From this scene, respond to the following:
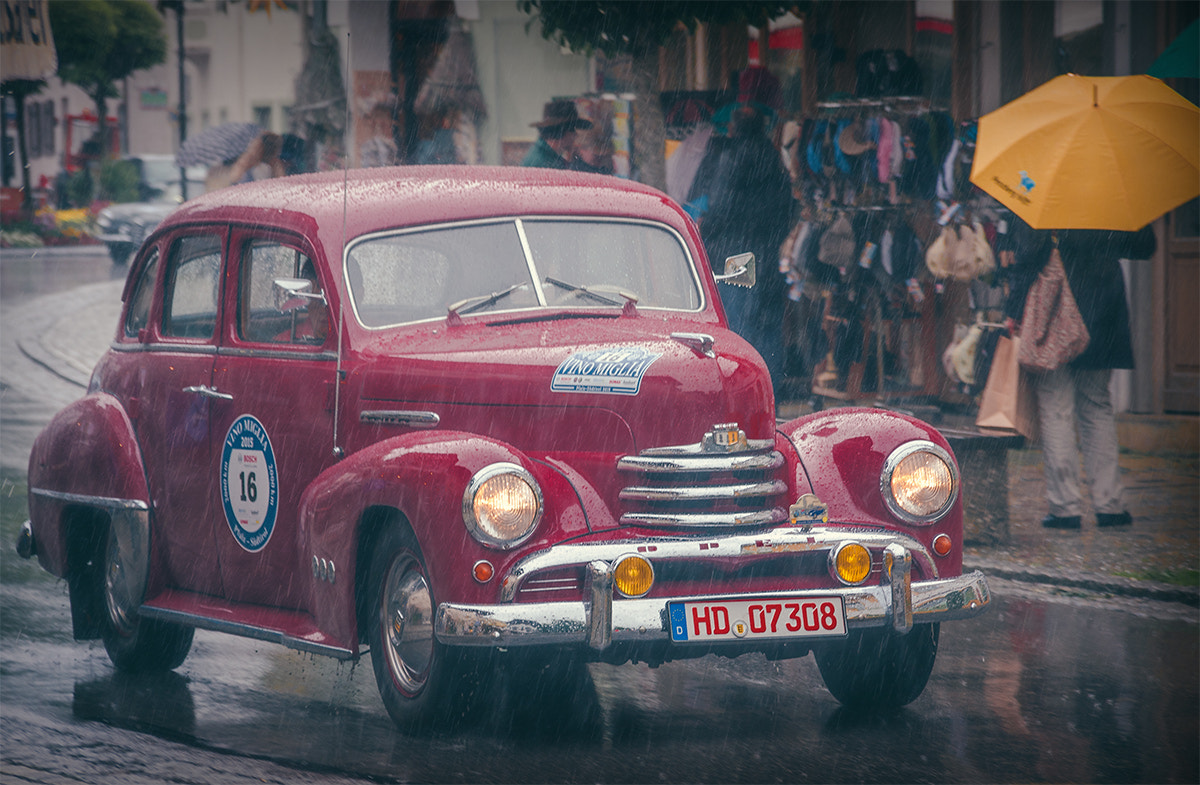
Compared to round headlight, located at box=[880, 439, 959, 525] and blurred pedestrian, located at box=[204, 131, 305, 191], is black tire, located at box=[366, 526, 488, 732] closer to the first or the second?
round headlight, located at box=[880, 439, 959, 525]

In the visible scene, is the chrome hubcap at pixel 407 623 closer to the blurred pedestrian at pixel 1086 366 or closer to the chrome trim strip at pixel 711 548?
the chrome trim strip at pixel 711 548

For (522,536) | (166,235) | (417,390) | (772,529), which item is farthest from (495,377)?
(166,235)

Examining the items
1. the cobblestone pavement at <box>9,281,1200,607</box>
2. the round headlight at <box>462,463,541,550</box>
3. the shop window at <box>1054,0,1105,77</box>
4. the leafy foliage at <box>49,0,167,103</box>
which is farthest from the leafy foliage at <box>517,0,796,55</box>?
the leafy foliage at <box>49,0,167,103</box>

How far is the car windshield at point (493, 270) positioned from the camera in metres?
6.36

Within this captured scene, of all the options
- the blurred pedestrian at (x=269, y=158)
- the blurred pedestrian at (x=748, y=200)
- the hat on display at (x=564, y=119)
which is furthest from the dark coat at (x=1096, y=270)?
the blurred pedestrian at (x=269, y=158)

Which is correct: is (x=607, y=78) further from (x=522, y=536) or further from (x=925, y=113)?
(x=522, y=536)

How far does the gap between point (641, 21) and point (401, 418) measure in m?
7.79

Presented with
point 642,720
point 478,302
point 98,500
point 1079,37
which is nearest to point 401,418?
point 478,302

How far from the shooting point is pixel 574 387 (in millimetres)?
5805

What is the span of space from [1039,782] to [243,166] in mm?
17956

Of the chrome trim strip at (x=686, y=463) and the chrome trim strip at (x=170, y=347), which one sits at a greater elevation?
the chrome trim strip at (x=170, y=347)

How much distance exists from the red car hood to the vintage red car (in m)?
0.01

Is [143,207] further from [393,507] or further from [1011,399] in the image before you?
[393,507]

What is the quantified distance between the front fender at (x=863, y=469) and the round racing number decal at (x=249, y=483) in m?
1.93
